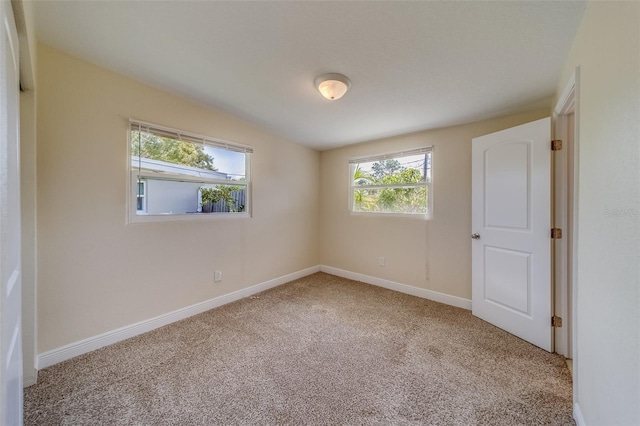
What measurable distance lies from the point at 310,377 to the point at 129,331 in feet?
5.53

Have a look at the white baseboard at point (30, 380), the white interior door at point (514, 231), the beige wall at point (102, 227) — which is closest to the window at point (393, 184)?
the white interior door at point (514, 231)

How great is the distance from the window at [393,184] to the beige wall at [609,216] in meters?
1.79

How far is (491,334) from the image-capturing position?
2.27 meters

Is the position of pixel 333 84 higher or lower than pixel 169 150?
higher

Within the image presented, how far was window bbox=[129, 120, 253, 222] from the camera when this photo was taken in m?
A: 2.24

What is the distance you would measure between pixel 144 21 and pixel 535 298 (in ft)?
11.7

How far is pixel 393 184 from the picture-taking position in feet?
11.4

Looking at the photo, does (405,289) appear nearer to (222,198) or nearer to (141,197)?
(222,198)

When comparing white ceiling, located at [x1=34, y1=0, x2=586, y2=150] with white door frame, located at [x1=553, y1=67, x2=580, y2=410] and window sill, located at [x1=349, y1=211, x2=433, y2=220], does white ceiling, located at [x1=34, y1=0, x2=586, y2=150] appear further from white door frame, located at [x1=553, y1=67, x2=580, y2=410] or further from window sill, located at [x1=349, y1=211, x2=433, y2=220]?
window sill, located at [x1=349, y1=211, x2=433, y2=220]

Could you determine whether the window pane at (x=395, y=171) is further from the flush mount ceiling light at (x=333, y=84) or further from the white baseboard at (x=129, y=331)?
the white baseboard at (x=129, y=331)

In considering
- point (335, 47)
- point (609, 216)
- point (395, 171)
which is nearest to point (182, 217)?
point (335, 47)

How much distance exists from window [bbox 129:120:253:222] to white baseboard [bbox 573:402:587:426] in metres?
3.16

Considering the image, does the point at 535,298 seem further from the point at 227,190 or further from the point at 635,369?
the point at 227,190

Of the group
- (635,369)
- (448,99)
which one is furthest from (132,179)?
(635,369)
